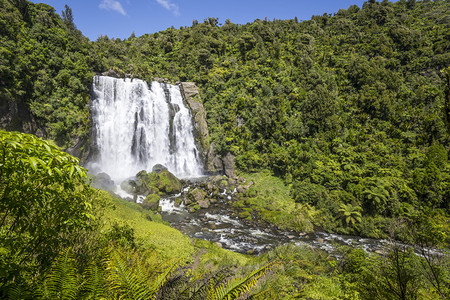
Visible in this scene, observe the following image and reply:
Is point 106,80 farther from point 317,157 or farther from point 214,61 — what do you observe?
point 317,157

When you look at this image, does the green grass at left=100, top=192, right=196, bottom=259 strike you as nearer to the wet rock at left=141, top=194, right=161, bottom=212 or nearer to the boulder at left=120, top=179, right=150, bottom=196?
the wet rock at left=141, top=194, right=161, bottom=212

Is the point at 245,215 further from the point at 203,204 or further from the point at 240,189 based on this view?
the point at 240,189

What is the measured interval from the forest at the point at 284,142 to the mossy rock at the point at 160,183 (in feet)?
20.3

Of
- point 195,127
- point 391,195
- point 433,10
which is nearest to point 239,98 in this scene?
point 195,127

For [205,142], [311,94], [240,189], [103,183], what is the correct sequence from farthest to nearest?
[205,142] → [311,94] → [240,189] → [103,183]

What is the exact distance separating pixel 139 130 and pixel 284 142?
23274 millimetres

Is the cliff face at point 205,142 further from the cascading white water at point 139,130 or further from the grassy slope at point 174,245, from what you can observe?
the grassy slope at point 174,245

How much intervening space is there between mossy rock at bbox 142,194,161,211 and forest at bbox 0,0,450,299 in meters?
2.51

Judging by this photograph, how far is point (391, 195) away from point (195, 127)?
28955mm

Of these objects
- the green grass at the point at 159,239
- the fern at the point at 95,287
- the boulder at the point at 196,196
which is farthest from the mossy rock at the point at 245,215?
the fern at the point at 95,287

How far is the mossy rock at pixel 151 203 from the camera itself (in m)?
21.6

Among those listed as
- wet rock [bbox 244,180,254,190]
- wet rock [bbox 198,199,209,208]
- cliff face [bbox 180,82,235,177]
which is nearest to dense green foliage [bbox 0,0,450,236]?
cliff face [bbox 180,82,235,177]

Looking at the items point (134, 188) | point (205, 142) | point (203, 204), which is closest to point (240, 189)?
point (203, 204)

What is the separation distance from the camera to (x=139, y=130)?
3303 cm
